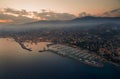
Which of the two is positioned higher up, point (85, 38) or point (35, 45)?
point (85, 38)

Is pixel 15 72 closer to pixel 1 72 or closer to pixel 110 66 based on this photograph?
pixel 1 72

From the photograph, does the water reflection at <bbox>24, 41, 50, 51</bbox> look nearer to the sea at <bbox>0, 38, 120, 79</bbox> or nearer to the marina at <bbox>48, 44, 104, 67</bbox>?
the sea at <bbox>0, 38, 120, 79</bbox>

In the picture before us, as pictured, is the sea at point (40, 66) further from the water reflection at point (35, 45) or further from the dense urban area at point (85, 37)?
the dense urban area at point (85, 37)

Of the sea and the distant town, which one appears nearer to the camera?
the sea

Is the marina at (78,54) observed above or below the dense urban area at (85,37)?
below

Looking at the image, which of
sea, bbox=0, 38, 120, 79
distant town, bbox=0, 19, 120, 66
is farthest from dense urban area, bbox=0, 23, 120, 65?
sea, bbox=0, 38, 120, 79

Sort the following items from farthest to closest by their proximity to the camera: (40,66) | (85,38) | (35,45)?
(85,38)
(35,45)
(40,66)

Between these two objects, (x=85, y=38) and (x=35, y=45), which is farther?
(x=85, y=38)

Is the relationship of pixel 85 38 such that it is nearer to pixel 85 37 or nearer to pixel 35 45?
pixel 85 37

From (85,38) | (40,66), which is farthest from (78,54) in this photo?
(40,66)

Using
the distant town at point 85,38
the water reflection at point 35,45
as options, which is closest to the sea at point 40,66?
the water reflection at point 35,45

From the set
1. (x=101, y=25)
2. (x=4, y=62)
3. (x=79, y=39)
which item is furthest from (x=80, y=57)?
(x=4, y=62)
